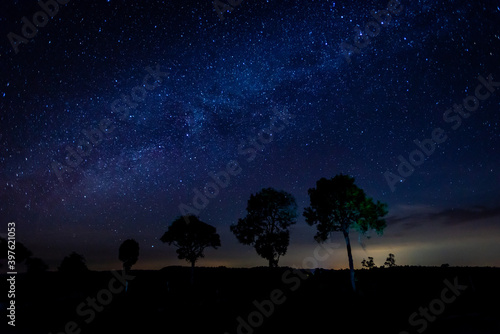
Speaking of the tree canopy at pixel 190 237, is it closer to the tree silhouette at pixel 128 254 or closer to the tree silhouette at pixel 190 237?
the tree silhouette at pixel 190 237

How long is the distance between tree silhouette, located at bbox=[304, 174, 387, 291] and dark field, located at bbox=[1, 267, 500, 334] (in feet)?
20.8

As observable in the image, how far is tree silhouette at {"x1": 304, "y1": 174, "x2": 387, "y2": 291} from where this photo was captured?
28062 mm

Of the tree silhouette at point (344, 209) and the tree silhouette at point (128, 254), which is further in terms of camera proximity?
the tree silhouette at point (128, 254)

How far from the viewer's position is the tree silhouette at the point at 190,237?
144 ft

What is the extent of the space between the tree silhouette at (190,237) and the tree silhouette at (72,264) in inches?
564

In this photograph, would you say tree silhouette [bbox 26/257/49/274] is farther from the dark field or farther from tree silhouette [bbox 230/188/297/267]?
tree silhouette [bbox 230/188/297/267]

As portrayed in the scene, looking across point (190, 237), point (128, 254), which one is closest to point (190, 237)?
point (190, 237)

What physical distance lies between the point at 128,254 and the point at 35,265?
26.5 m

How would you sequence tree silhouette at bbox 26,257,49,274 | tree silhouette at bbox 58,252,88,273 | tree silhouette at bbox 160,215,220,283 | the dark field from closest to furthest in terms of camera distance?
the dark field
tree silhouette at bbox 26,257,49,274
tree silhouette at bbox 58,252,88,273
tree silhouette at bbox 160,215,220,283

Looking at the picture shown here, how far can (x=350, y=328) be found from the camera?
15117 millimetres

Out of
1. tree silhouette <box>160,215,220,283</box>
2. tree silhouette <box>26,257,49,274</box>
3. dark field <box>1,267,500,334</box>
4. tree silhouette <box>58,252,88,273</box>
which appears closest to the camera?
dark field <box>1,267,500,334</box>

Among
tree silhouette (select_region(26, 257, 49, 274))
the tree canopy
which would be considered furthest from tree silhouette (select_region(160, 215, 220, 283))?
tree silhouette (select_region(26, 257, 49, 274))

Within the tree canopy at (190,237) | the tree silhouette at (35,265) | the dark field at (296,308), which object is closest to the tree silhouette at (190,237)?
the tree canopy at (190,237)

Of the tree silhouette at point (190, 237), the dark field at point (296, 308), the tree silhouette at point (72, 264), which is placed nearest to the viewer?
the dark field at point (296, 308)
